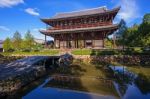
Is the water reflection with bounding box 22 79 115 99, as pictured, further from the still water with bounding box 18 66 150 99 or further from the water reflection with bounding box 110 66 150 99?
the water reflection with bounding box 110 66 150 99

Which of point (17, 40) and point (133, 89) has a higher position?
point (17, 40)

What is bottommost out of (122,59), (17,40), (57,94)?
(57,94)

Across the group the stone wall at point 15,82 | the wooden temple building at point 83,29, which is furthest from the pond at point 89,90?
the wooden temple building at point 83,29

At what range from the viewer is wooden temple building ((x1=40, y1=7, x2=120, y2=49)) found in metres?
31.6

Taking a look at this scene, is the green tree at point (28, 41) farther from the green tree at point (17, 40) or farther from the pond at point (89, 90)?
the pond at point (89, 90)

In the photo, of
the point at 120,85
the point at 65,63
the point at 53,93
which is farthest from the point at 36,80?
the point at 65,63

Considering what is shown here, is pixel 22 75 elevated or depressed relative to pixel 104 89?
elevated

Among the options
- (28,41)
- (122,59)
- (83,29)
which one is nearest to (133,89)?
(122,59)

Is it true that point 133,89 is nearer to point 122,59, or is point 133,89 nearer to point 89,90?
point 89,90

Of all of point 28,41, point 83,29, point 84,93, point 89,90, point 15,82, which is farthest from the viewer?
point 28,41

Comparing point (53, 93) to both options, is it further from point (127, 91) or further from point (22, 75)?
point (127, 91)

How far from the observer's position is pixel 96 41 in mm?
33688

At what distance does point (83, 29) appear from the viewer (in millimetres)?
31844

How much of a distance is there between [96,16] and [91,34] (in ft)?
11.7
